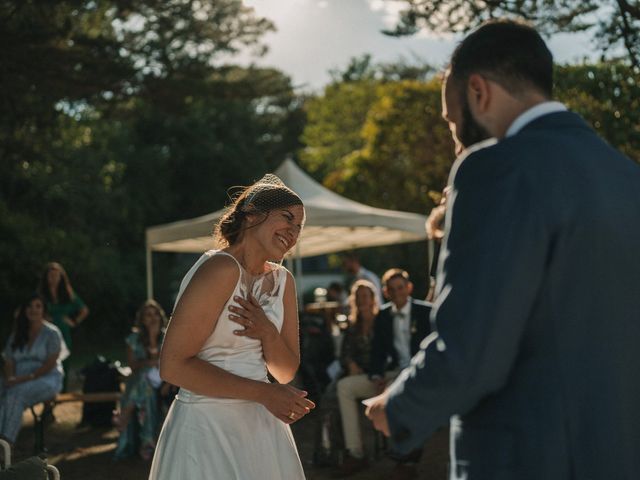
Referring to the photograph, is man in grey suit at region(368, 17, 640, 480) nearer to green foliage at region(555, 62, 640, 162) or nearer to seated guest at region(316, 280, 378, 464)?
green foliage at region(555, 62, 640, 162)

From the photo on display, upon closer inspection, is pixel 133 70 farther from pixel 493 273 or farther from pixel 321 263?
pixel 321 263

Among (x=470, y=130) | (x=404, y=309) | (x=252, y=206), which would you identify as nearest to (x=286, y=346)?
(x=252, y=206)

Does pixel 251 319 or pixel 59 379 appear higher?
pixel 251 319

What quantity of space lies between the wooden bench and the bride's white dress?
7.21 m

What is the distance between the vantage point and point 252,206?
11.7 ft

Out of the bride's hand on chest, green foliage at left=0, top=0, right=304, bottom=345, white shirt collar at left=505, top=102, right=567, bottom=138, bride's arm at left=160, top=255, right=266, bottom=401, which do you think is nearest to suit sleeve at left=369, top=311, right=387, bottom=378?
green foliage at left=0, top=0, right=304, bottom=345

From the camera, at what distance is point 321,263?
62.2 metres

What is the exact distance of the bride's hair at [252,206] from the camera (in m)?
3.54

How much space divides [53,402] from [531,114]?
921 centimetres

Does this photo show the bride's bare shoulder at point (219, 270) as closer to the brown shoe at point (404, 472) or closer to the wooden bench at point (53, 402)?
the brown shoe at point (404, 472)

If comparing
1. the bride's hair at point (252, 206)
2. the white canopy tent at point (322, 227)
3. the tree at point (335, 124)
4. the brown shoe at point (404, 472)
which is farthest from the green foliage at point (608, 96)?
the tree at point (335, 124)

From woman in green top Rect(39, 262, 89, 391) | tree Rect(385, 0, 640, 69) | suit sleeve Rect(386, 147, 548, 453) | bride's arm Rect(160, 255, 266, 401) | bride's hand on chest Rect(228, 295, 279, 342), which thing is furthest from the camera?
woman in green top Rect(39, 262, 89, 391)

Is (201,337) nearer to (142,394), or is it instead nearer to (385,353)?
(385,353)

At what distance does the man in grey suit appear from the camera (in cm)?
195
